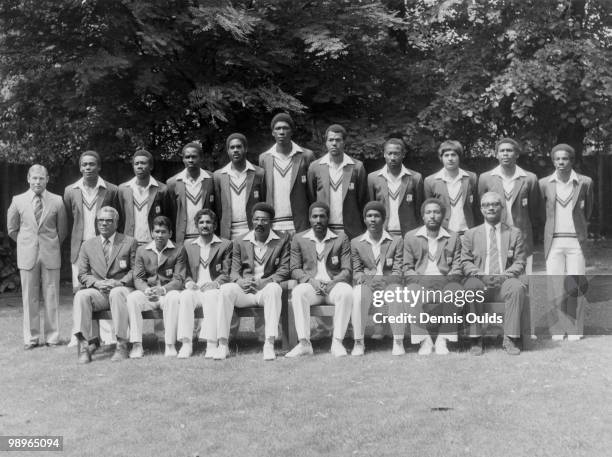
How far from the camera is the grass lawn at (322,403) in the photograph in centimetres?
420

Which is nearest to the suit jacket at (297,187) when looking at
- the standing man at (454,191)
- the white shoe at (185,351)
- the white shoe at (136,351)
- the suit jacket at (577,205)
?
the standing man at (454,191)

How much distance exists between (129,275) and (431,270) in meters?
2.84

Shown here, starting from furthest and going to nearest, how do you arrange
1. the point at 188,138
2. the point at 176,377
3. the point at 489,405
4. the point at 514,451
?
the point at 188,138, the point at 176,377, the point at 489,405, the point at 514,451

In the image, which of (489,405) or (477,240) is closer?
(489,405)

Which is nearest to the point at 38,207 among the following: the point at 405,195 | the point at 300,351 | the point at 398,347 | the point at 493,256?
the point at 300,351

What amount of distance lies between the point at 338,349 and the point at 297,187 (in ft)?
5.70

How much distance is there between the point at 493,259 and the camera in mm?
6715

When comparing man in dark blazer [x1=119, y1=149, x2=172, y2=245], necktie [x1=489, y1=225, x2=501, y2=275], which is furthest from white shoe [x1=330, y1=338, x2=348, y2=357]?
man in dark blazer [x1=119, y1=149, x2=172, y2=245]

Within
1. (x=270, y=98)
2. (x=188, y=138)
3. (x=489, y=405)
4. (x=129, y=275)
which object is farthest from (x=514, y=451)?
(x=188, y=138)

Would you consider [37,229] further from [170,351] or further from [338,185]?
[338,185]

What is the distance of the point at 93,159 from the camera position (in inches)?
292

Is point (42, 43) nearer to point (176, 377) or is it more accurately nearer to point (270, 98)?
point (270, 98)

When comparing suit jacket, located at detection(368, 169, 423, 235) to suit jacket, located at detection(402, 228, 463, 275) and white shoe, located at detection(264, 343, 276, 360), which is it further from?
white shoe, located at detection(264, 343, 276, 360)

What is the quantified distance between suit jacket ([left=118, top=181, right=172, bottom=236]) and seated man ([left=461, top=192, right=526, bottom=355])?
302cm
